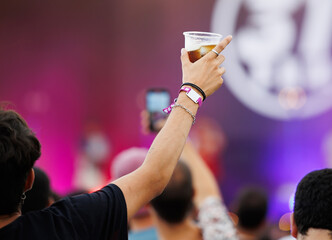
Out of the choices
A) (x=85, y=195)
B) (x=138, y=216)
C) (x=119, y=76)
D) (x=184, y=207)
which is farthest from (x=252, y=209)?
(x=119, y=76)

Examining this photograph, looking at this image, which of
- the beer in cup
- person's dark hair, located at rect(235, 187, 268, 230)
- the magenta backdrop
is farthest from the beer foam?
the magenta backdrop

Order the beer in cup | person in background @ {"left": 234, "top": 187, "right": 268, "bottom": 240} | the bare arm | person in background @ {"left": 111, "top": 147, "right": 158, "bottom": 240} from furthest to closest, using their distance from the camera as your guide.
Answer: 1. person in background @ {"left": 234, "top": 187, "right": 268, "bottom": 240}
2. person in background @ {"left": 111, "top": 147, "right": 158, "bottom": 240}
3. the beer in cup
4. the bare arm

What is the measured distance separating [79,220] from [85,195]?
0.24ft

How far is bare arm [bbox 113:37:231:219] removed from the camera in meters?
1.27

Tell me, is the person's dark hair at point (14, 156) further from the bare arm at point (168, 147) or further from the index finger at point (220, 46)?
the index finger at point (220, 46)

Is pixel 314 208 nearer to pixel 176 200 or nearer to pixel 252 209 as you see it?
pixel 176 200

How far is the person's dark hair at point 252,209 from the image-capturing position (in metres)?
2.98

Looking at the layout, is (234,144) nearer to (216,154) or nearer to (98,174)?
(216,154)

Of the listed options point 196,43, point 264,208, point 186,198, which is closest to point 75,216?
point 196,43

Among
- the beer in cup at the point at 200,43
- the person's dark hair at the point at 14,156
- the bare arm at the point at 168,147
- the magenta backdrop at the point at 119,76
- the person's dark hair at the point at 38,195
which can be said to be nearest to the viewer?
the person's dark hair at the point at 14,156

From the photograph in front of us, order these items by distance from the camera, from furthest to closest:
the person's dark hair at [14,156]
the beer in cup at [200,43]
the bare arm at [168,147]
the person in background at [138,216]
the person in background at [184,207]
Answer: the person in background at [138,216], the person in background at [184,207], the beer in cup at [200,43], the bare arm at [168,147], the person's dark hair at [14,156]

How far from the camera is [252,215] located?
3008 millimetres

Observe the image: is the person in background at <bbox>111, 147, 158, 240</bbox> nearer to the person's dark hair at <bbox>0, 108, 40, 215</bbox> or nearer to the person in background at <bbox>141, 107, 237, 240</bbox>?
the person in background at <bbox>141, 107, 237, 240</bbox>

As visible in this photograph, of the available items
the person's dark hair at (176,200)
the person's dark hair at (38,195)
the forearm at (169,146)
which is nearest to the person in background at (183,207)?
the person's dark hair at (176,200)
